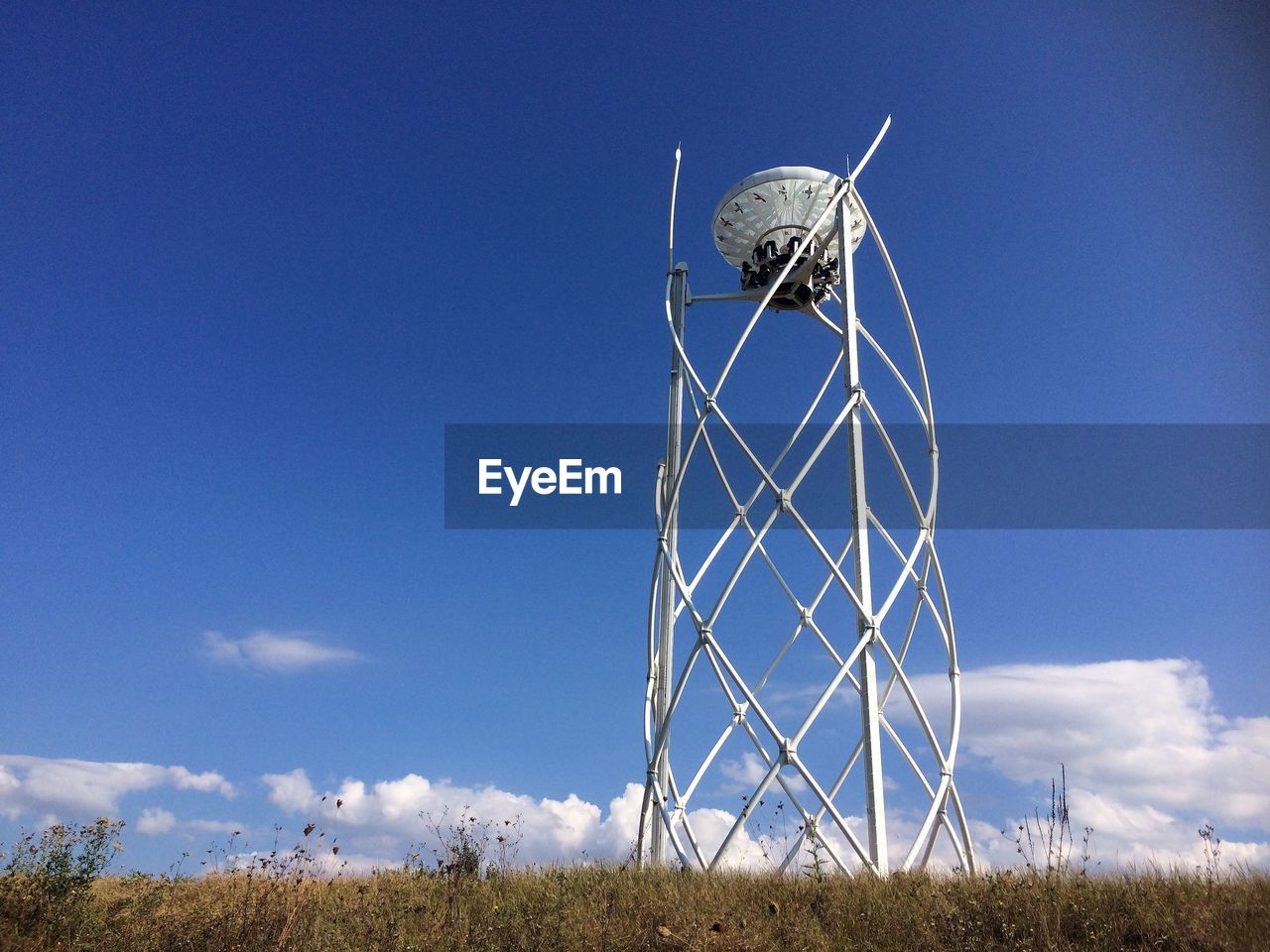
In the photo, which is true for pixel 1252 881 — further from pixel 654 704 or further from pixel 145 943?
pixel 145 943

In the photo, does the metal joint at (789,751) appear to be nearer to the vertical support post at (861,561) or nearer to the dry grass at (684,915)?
the vertical support post at (861,561)

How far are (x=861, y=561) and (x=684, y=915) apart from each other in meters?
4.59

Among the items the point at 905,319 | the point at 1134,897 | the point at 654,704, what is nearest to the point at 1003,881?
the point at 1134,897

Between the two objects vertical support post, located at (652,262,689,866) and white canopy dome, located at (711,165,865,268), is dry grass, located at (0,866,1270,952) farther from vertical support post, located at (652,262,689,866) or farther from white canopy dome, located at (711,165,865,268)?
white canopy dome, located at (711,165,865,268)

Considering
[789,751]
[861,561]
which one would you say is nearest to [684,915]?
[789,751]

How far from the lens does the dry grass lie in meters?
6.52

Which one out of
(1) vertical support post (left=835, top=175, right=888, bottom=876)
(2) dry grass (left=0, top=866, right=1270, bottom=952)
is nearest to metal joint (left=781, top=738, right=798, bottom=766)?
(1) vertical support post (left=835, top=175, right=888, bottom=876)

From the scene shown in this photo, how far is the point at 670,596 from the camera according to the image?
1233cm

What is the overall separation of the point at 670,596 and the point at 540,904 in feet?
16.3

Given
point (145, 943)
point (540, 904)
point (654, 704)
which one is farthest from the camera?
point (654, 704)

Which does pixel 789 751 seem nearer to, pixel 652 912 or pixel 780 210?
pixel 652 912

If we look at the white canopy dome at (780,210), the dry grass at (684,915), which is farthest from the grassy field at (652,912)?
the white canopy dome at (780,210)

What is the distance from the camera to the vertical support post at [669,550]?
11.1 m

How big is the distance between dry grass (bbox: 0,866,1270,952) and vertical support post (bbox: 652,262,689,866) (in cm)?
172
